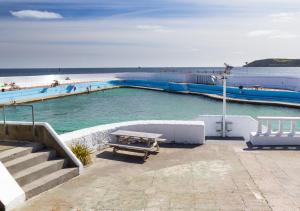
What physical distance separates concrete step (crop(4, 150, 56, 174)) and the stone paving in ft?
2.09

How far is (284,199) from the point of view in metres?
4.57

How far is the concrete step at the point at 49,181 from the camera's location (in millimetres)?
4766

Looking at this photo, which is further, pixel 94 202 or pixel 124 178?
pixel 124 178

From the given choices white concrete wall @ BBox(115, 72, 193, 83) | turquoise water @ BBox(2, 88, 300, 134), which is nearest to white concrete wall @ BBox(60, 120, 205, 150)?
turquoise water @ BBox(2, 88, 300, 134)

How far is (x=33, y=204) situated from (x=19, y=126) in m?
2.06

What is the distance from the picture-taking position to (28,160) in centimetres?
526

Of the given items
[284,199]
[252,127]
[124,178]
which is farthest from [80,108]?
[284,199]

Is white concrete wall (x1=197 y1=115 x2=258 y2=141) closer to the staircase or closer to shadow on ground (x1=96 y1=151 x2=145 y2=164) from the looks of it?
shadow on ground (x1=96 y1=151 x2=145 y2=164)

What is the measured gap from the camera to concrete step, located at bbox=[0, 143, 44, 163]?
5.15 metres

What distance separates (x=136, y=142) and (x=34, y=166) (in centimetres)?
278

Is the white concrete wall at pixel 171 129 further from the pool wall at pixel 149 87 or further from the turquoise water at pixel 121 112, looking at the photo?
the pool wall at pixel 149 87

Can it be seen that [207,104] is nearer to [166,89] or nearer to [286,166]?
[166,89]

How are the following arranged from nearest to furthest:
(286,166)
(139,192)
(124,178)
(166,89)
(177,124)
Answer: (139,192)
(124,178)
(286,166)
(177,124)
(166,89)

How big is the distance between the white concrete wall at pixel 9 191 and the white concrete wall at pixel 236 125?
5348 millimetres
